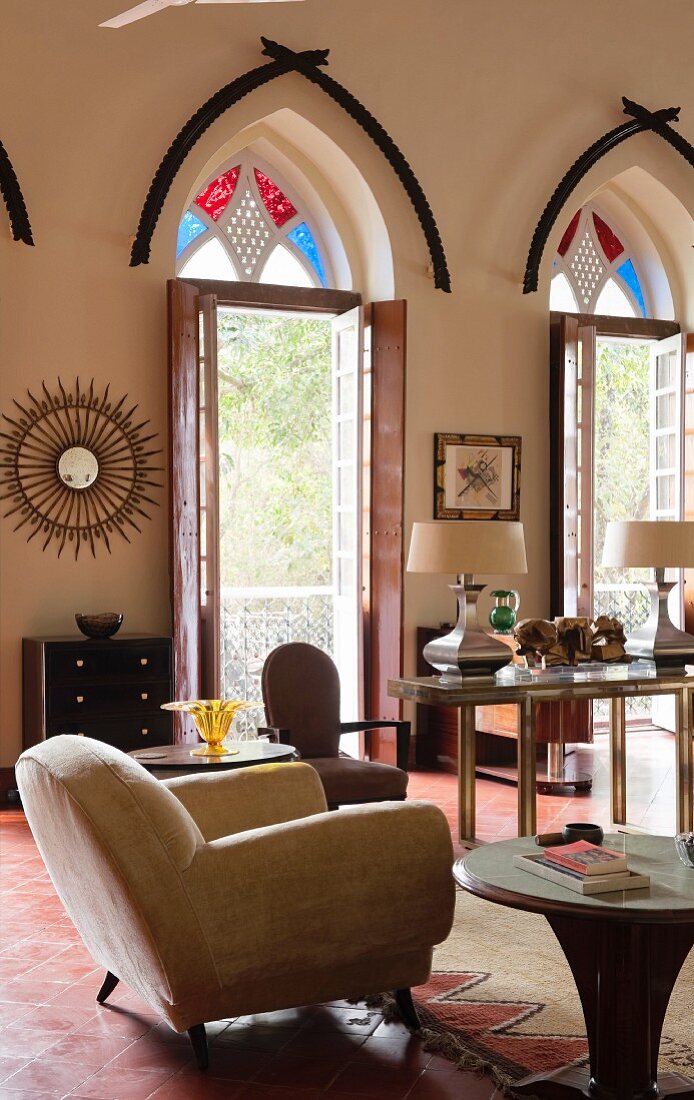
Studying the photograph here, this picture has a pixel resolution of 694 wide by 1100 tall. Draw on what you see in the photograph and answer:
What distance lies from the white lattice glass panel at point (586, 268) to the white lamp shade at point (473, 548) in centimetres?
437

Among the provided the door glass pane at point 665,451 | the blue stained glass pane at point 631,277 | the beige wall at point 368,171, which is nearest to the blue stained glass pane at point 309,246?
the beige wall at point 368,171

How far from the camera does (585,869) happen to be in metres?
2.95

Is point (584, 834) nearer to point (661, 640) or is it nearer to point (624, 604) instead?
point (661, 640)

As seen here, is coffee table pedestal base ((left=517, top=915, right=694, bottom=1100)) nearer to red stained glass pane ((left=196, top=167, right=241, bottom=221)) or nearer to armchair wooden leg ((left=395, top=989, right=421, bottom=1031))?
armchair wooden leg ((left=395, top=989, right=421, bottom=1031))

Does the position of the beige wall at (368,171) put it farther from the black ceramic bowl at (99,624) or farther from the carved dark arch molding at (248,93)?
the black ceramic bowl at (99,624)

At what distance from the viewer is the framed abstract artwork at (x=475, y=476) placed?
7.83 meters

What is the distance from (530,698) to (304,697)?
1050 millimetres

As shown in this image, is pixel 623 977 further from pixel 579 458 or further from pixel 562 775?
pixel 579 458

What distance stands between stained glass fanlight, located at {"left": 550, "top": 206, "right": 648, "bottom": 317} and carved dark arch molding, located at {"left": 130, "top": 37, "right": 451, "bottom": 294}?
1.43 metres

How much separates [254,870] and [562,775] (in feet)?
13.6

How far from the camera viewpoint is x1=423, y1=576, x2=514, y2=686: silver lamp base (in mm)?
5195

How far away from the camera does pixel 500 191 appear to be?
26.4 ft

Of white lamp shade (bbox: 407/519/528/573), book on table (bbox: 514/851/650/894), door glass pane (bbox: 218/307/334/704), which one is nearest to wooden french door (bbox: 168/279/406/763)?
white lamp shade (bbox: 407/519/528/573)

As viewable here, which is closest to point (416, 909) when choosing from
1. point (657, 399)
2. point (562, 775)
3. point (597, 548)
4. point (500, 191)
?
point (562, 775)
